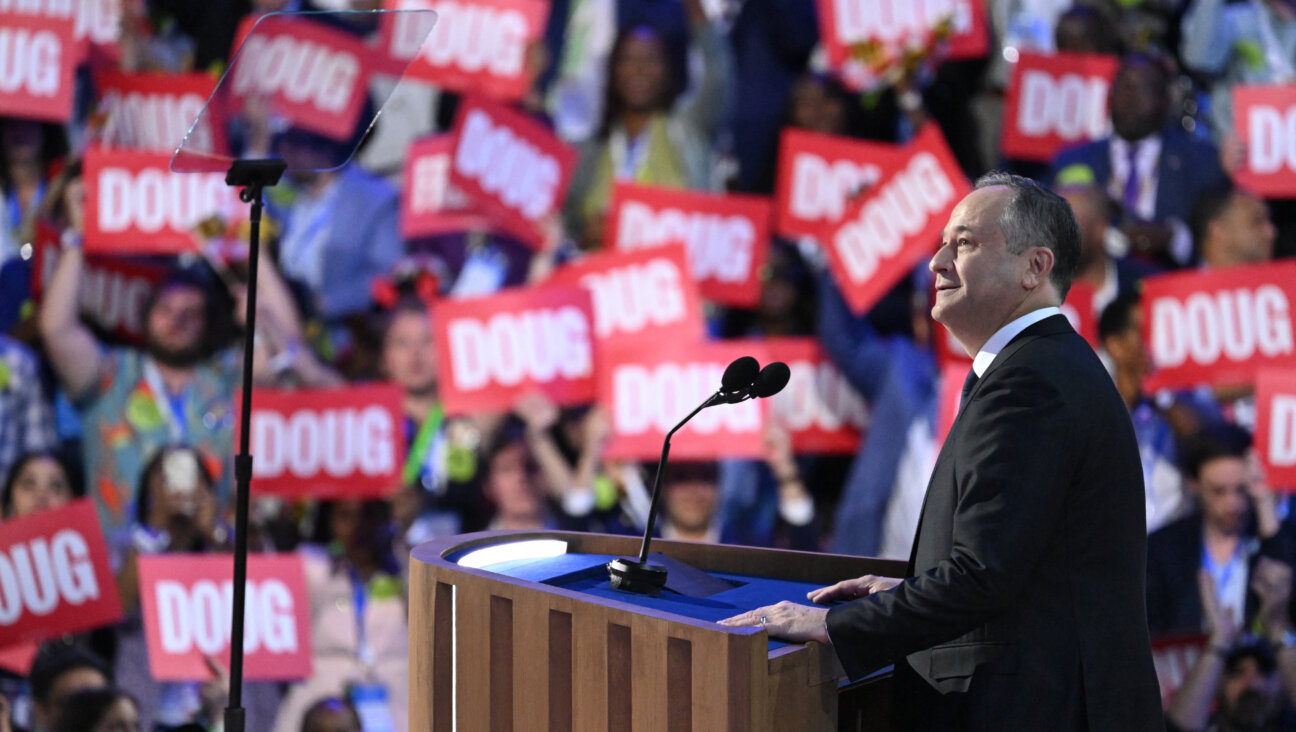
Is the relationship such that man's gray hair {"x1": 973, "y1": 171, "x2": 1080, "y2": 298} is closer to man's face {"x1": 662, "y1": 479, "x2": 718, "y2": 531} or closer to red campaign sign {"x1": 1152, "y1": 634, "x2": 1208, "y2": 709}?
man's face {"x1": 662, "y1": 479, "x2": 718, "y2": 531}

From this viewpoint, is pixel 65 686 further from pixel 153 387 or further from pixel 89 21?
pixel 89 21

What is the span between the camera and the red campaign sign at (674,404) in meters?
4.05

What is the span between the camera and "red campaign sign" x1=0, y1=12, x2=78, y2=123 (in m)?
3.97

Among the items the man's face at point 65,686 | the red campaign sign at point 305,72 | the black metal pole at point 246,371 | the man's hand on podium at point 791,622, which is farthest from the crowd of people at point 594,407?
Answer: the man's hand on podium at point 791,622

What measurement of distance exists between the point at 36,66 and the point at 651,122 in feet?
6.83

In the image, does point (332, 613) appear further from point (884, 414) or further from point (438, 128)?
point (884, 414)

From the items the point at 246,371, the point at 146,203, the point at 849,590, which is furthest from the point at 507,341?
the point at 849,590

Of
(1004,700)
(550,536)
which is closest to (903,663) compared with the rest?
(1004,700)

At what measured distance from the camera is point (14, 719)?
12.7ft

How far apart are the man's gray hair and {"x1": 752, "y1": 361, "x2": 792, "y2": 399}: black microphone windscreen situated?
0.35 meters

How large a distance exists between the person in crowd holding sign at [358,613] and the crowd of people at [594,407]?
0.03ft

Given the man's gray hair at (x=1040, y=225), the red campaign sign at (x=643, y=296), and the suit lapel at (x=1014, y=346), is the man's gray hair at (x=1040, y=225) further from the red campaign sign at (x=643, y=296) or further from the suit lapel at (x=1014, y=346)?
the red campaign sign at (x=643, y=296)

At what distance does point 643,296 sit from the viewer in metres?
4.07

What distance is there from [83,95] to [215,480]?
1.42 m
